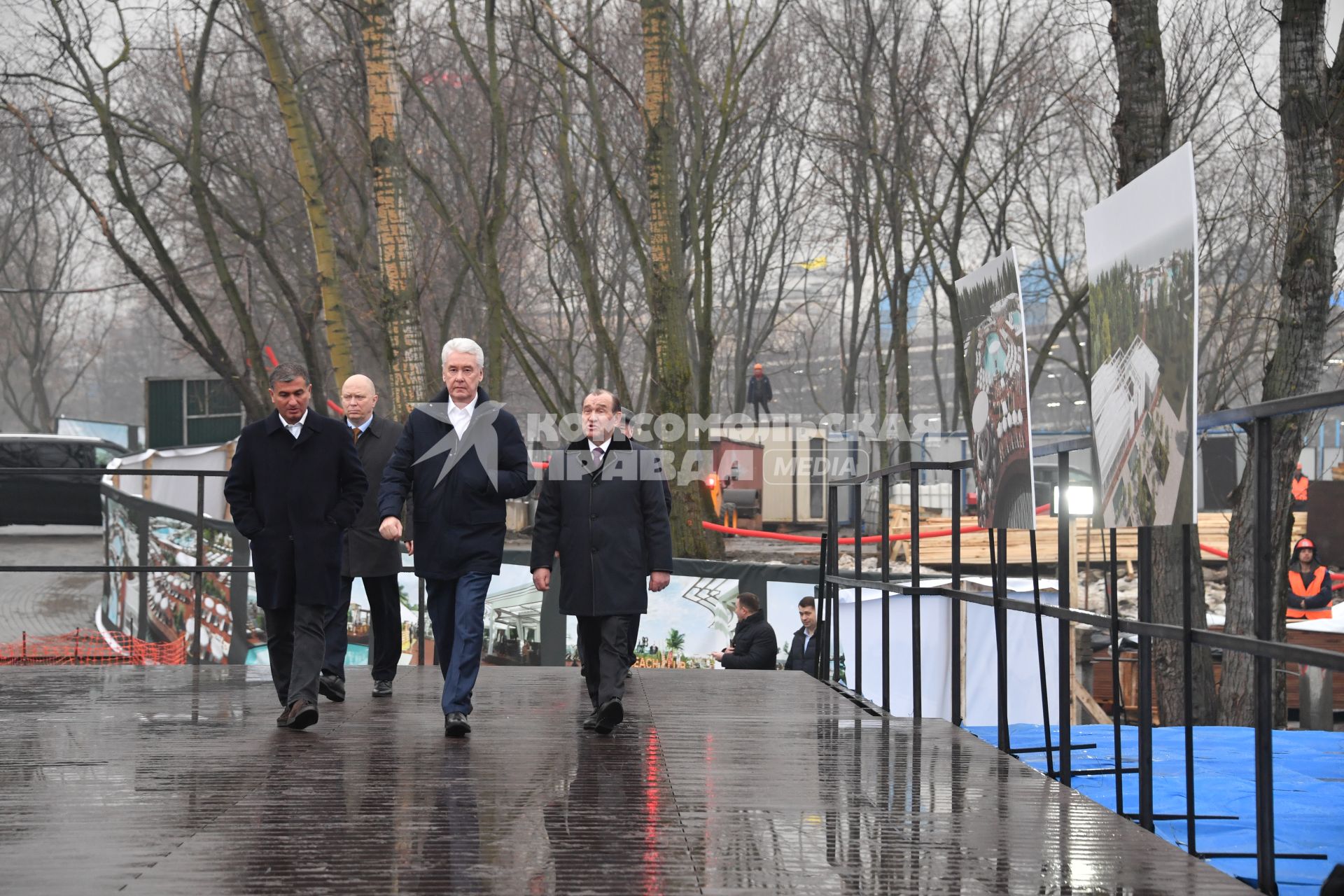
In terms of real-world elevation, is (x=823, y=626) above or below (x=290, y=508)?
below

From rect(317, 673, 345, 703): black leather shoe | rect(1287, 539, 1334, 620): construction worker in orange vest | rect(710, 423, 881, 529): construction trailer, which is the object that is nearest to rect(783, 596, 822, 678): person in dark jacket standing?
rect(317, 673, 345, 703): black leather shoe

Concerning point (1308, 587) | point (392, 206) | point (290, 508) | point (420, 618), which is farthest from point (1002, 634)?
point (1308, 587)

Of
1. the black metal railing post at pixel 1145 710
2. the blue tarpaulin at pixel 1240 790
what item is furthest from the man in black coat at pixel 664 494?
the black metal railing post at pixel 1145 710

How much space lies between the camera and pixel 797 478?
107 feet

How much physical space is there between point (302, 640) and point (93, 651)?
37.0 ft

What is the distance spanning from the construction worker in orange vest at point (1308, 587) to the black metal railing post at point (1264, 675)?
14.6 meters

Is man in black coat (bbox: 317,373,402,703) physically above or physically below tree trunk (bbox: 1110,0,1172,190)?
below

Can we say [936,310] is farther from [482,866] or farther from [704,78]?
[482,866]

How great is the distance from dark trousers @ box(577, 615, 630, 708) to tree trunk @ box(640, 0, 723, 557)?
9.35 meters

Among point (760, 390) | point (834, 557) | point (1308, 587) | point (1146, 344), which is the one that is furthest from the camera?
point (760, 390)

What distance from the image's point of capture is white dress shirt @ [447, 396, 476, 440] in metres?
7.38

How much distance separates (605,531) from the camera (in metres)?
7.58

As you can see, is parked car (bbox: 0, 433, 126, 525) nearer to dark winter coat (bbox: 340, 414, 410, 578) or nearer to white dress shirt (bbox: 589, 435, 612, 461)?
dark winter coat (bbox: 340, 414, 410, 578)

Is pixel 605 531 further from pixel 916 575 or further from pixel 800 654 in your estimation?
pixel 800 654
